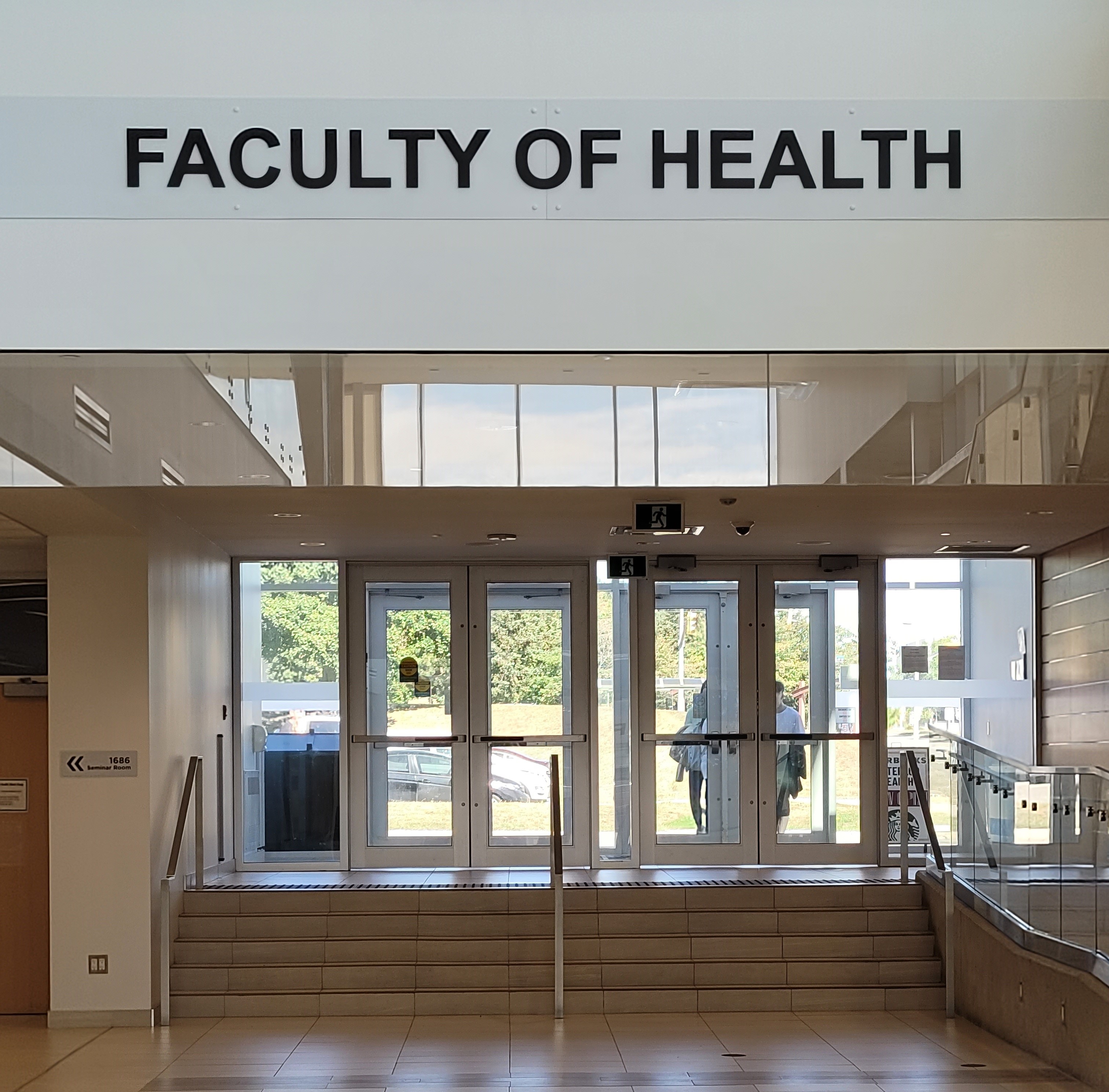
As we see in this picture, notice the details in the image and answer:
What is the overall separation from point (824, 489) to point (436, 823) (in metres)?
5.27

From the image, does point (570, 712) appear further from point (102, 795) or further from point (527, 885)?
point (102, 795)

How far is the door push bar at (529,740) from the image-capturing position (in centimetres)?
1213

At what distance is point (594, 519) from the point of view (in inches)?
380

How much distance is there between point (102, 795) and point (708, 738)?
5159mm

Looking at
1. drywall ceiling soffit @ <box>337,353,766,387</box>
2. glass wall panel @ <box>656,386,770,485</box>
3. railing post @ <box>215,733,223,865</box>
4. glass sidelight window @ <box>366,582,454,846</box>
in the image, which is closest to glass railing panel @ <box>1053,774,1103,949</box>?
glass wall panel @ <box>656,386,770,485</box>

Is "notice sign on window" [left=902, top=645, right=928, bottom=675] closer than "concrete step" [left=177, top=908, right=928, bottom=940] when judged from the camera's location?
No

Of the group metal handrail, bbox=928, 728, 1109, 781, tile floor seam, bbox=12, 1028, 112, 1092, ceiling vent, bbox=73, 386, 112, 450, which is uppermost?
ceiling vent, bbox=73, 386, 112, 450

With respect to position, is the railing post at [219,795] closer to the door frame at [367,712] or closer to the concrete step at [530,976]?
the door frame at [367,712]

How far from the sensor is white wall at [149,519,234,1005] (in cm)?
923

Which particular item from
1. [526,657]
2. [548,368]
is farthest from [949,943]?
[548,368]

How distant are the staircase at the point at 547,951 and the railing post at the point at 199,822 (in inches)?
7.1

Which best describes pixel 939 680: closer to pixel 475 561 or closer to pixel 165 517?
pixel 475 561

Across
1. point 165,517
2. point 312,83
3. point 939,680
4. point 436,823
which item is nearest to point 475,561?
point 436,823

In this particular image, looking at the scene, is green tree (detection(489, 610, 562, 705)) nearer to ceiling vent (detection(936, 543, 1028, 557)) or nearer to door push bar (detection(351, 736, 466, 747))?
door push bar (detection(351, 736, 466, 747))
